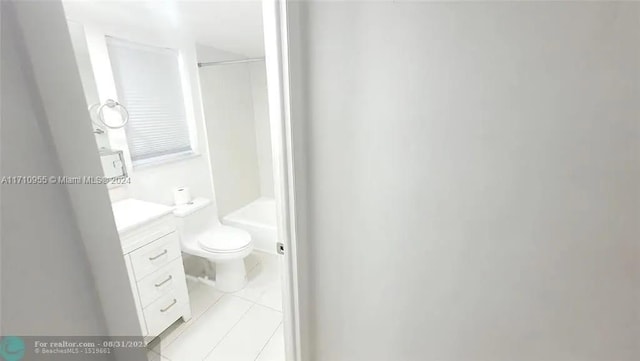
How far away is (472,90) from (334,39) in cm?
43

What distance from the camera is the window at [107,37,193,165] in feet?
6.04

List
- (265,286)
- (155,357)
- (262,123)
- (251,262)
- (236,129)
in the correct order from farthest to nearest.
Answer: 1. (262,123)
2. (236,129)
3. (251,262)
4. (265,286)
5. (155,357)

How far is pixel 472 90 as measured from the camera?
711 millimetres

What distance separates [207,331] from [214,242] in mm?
603

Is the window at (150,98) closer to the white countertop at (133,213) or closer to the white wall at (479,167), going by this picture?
the white countertop at (133,213)

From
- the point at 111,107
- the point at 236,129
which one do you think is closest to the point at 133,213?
the point at 111,107

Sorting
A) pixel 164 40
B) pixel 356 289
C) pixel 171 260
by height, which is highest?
pixel 164 40

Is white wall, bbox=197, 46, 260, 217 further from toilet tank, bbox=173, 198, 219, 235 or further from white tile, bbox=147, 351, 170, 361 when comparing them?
white tile, bbox=147, 351, 170, 361

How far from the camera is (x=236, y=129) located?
2.89 m

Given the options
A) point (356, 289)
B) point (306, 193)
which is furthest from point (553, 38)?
point (356, 289)

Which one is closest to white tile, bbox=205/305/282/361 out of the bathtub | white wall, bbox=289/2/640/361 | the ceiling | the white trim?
the white trim

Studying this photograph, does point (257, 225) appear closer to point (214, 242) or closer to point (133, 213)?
point (214, 242)

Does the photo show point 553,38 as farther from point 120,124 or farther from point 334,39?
point 120,124

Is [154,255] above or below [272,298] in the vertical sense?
above
